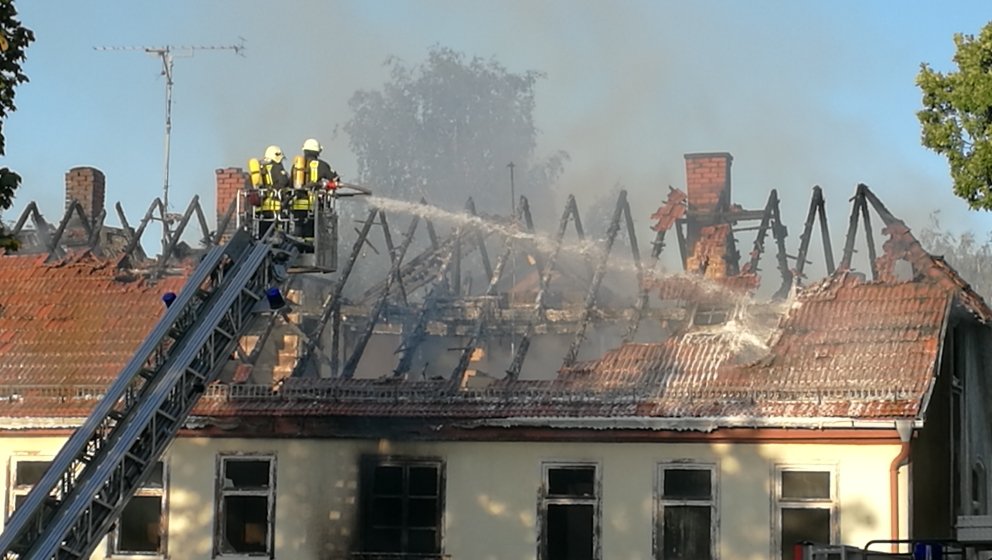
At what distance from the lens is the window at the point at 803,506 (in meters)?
18.5

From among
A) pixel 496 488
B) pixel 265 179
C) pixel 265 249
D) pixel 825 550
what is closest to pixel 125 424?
pixel 265 249

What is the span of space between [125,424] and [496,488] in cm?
525

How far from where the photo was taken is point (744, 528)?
1883 centimetres

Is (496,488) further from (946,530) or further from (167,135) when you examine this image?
(167,135)

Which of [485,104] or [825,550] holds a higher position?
[485,104]

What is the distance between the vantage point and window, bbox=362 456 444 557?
20062mm

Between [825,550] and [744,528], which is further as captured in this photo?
[744,528]

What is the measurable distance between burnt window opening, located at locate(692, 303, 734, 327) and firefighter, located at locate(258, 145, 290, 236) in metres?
5.51

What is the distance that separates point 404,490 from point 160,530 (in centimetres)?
320

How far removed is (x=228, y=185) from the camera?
25609mm

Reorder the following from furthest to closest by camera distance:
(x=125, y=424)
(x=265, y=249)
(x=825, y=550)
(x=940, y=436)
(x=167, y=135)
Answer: (x=167, y=135) < (x=940, y=436) < (x=265, y=249) < (x=125, y=424) < (x=825, y=550)

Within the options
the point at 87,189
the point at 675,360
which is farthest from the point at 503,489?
the point at 87,189

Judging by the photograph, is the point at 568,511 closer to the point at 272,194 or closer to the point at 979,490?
the point at 272,194

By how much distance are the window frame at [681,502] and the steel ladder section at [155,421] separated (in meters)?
5.23
